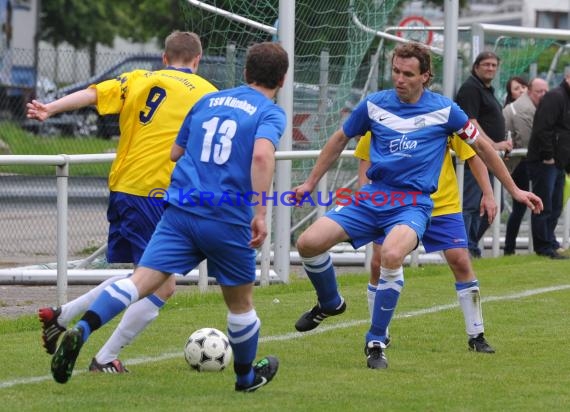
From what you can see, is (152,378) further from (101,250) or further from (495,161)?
(101,250)

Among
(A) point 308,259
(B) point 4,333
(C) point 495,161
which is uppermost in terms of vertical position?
(C) point 495,161

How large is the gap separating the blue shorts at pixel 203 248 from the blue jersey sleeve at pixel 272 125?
47 cm

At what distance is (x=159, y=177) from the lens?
798cm

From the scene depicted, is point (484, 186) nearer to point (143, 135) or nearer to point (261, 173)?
point (143, 135)

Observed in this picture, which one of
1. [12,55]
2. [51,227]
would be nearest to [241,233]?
[51,227]

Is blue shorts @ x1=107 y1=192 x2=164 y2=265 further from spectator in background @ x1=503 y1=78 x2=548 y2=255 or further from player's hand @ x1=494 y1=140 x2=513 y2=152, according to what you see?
spectator in background @ x1=503 y1=78 x2=548 y2=255

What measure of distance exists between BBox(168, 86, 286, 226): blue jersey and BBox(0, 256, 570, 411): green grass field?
945 mm

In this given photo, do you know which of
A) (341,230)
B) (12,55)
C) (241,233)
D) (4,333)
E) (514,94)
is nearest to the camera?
(241,233)

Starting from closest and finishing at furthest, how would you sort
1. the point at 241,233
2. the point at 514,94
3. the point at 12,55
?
1. the point at 241,233
2. the point at 514,94
3. the point at 12,55

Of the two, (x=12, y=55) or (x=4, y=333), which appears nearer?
(x=4, y=333)

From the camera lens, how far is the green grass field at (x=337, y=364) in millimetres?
6933

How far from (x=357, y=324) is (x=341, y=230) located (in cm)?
178

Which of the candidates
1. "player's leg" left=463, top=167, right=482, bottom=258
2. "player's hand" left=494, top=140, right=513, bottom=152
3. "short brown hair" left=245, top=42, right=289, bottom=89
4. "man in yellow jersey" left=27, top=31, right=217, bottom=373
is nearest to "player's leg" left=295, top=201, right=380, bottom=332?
"man in yellow jersey" left=27, top=31, right=217, bottom=373

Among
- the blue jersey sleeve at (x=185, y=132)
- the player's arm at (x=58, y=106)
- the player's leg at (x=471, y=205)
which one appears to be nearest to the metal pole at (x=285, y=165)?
the player's leg at (x=471, y=205)
